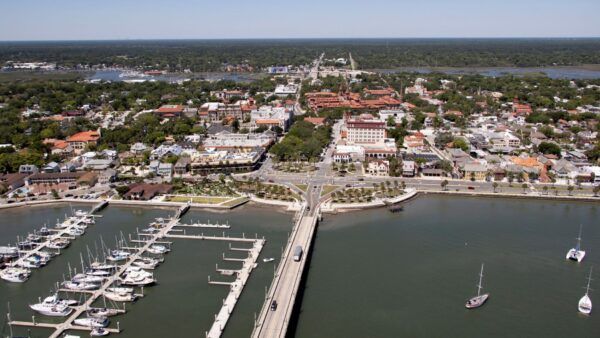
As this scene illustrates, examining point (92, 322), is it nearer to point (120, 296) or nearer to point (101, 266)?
point (120, 296)

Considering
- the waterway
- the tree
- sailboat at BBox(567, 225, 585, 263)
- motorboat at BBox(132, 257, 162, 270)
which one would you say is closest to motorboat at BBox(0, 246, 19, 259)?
the waterway

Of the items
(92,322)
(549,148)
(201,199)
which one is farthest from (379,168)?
(92,322)

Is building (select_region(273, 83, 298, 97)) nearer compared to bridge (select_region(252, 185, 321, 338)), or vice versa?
bridge (select_region(252, 185, 321, 338))

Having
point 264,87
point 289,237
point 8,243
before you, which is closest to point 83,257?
point 8,243

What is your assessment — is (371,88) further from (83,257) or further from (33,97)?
(83,257)

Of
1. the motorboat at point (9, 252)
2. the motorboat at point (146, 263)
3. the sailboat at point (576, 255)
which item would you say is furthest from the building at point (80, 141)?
the sailboat at point (576, 255)

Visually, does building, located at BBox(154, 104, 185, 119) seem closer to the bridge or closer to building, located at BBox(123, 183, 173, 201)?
building, located at BBox(123, 183, 173, 201)

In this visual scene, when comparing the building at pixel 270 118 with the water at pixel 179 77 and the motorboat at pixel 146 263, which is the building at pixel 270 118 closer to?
the motorboat at pixel 146 263
